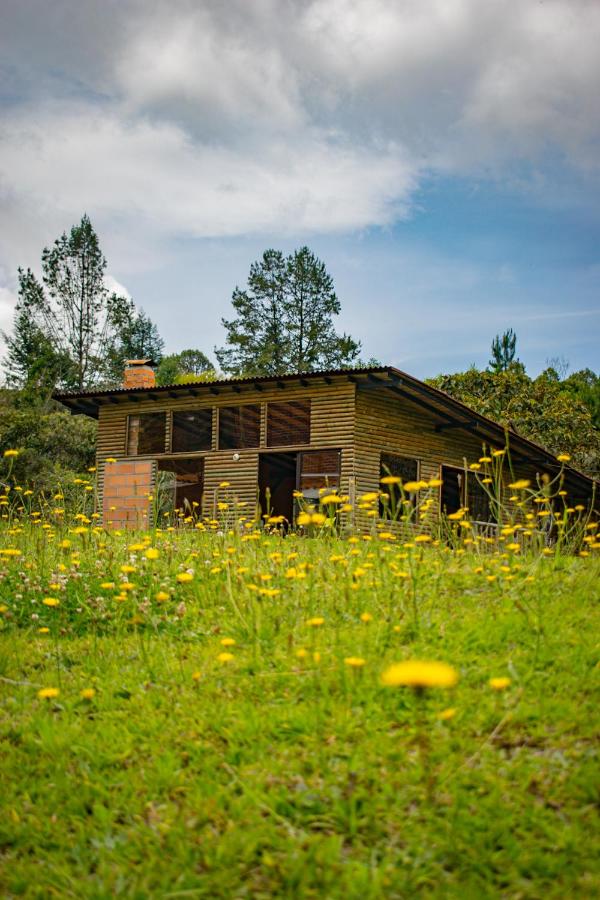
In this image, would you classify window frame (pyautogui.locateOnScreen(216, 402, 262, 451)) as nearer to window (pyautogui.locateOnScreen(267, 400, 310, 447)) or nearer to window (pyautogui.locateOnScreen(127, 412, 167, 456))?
window (pyautogui.locateOnScreen(267, 400, 310, 447))

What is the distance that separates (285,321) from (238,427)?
2312cm

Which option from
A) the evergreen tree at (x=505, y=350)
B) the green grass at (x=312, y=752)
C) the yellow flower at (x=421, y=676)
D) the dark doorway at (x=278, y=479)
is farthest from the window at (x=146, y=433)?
the evergreen tree at (x=505, y=350)

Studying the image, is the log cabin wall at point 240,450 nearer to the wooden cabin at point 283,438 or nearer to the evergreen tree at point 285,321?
the wooden cabin at point 283,438

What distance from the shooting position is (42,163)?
1905 cm

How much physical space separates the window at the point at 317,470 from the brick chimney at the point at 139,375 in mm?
6496

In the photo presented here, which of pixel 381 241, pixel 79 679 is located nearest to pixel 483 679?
pixel 79 679

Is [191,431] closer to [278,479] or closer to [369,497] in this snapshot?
[278,479]

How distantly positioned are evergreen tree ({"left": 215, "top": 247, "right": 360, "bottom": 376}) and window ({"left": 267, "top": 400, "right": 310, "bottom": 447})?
21315 mm

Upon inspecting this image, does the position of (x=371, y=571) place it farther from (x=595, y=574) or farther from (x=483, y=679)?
(x=483, y=679)

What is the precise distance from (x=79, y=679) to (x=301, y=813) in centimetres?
208

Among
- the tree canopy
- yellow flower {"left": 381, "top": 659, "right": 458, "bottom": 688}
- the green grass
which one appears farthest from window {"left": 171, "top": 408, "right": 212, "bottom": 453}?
yellow flower {"left": 381, "top": 659, "right": 458, "bottom": 688}

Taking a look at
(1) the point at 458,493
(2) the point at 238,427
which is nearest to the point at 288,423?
(2) the point at 238,427

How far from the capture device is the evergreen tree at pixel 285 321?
4116 centimetres

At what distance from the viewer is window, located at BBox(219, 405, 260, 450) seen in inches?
792
